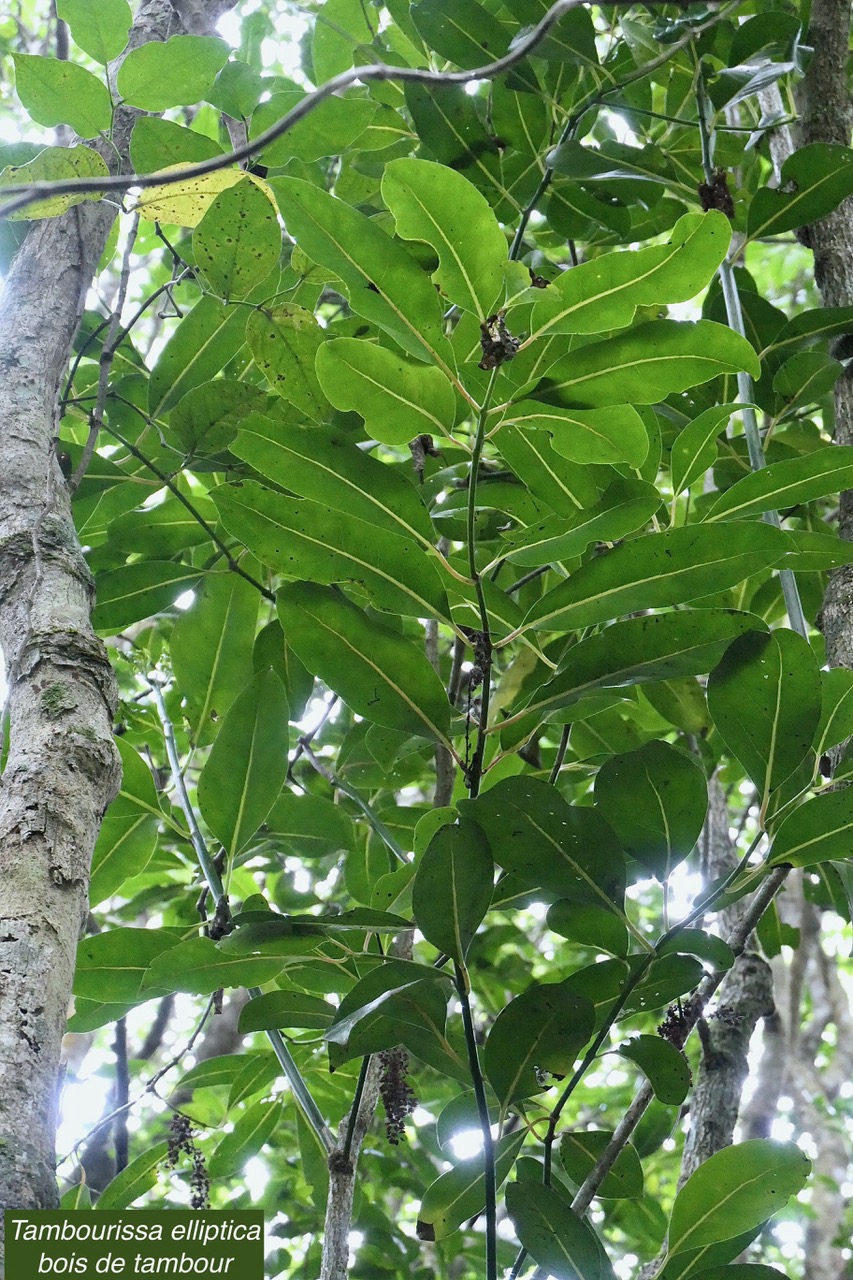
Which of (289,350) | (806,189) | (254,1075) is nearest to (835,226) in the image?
(806,189)

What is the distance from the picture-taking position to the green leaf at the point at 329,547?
2.95 feet

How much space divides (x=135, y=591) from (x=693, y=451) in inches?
27.7

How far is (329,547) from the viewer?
2.97ft

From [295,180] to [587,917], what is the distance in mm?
678

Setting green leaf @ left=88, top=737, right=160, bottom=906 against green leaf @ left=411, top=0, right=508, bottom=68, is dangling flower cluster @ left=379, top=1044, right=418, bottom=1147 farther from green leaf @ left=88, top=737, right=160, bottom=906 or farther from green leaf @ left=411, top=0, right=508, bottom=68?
green leaf @ left=411, top=0, right=508, bottom=68

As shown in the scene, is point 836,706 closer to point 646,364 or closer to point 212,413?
point 646,364

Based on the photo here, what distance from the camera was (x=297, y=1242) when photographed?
8.02 ft

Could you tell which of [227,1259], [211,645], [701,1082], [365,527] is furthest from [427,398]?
[701,1082]

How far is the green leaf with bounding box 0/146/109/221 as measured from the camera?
3.56 ft

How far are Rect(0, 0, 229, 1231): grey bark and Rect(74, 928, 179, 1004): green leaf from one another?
0.88ft

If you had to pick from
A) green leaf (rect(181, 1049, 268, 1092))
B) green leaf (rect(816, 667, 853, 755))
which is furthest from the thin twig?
green leaf (rect(816, 667, 853, 755))

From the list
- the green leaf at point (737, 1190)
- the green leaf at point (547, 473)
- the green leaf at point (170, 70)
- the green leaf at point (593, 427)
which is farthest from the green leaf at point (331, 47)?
the green leaf at point (737, 1190)

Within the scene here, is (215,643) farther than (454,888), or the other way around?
(215,643)

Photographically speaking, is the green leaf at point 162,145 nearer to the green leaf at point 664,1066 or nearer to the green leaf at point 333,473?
the green leaf at point 333,473
